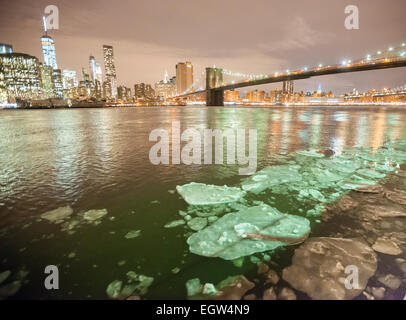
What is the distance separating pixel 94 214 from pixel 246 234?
2.85m

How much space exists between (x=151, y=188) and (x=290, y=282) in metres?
3.77

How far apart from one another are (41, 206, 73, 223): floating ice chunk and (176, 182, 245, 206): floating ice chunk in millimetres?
2278

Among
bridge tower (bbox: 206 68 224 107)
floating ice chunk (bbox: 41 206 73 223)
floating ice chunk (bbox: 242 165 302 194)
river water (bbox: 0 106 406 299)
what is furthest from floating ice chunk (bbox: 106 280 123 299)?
bridge tower (bbox: 206 68 224 107)

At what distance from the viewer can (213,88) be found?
86.1 m

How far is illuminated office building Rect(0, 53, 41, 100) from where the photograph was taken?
133625mm

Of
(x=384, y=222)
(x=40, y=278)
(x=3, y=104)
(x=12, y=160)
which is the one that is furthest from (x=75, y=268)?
(x=3, y=104)

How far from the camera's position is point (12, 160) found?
8156 millimetres

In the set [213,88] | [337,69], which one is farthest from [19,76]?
[337,69]

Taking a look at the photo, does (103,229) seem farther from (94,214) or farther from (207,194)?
(207,194)

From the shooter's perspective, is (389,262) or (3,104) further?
(3,104)

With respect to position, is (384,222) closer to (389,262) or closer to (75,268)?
(389,262)

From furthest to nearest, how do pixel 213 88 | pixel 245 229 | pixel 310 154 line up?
pixel 213 88 → pixel 310 154 → pixel 245 229
